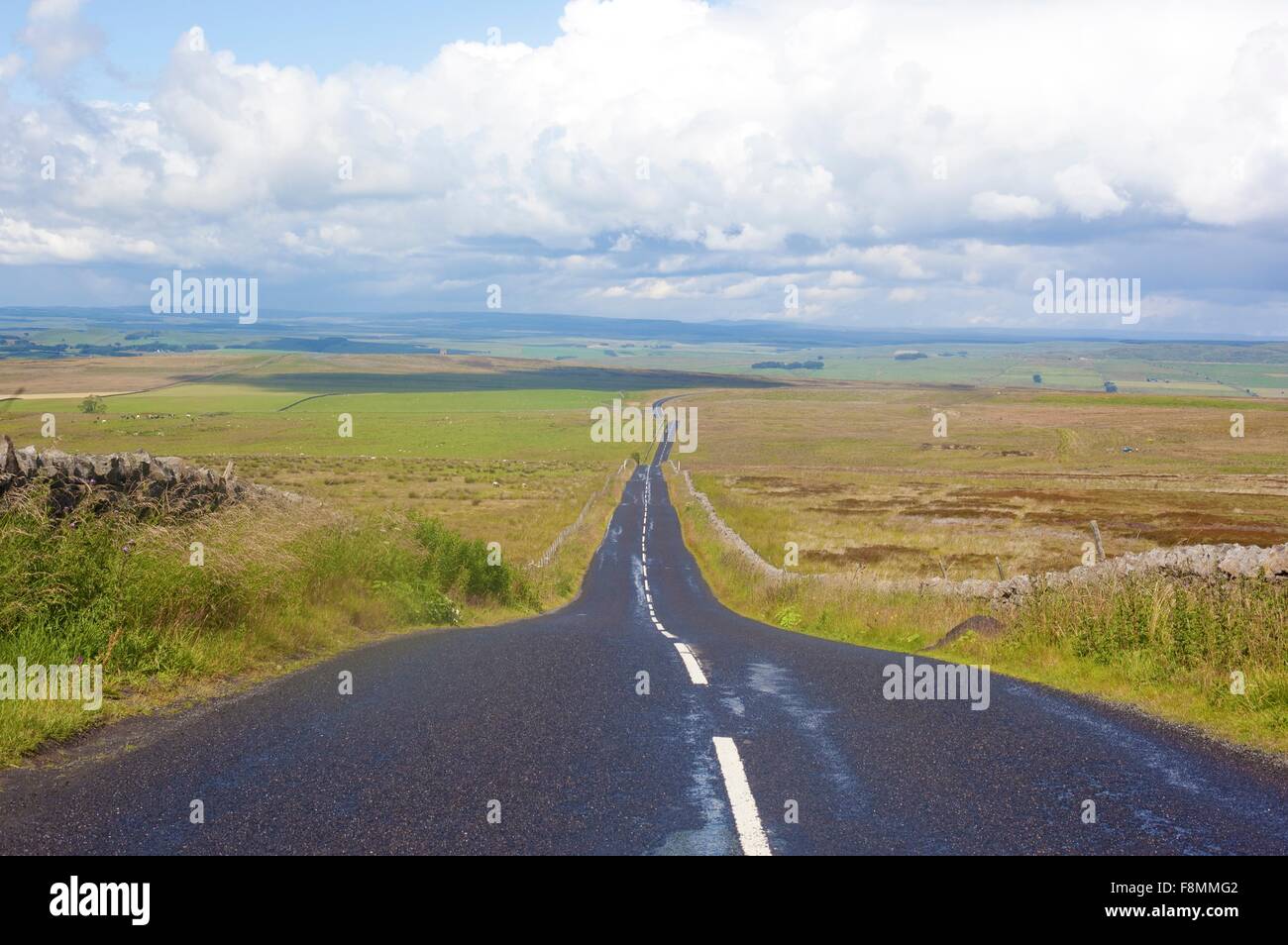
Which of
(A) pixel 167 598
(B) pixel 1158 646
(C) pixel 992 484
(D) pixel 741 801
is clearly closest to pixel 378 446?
(C) pixel 992 484

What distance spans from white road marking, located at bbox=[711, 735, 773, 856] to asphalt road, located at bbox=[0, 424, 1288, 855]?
0.02 metres

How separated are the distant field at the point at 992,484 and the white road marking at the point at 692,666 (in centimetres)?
1563

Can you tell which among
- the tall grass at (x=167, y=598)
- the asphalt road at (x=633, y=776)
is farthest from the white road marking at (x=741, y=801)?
the tall grass at (x=167, y=598)

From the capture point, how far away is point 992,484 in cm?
7762

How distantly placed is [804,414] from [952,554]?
14856cm

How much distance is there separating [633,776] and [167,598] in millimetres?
6335

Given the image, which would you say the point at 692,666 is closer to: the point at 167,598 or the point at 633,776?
the point at 633,776

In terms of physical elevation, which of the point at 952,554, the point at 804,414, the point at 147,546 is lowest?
the point at 952,554

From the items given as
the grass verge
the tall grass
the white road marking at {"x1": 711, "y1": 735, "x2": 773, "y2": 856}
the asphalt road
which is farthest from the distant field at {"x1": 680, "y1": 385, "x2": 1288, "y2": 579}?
the white road marking at {"x1": 711, "y1": 735, "x2": 773, "y2": 856}

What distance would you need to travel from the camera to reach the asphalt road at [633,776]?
545 cm

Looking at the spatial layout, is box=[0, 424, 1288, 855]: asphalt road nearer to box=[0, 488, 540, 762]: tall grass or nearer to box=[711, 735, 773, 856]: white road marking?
box=[711, 735, 773, 856]: white road marking
